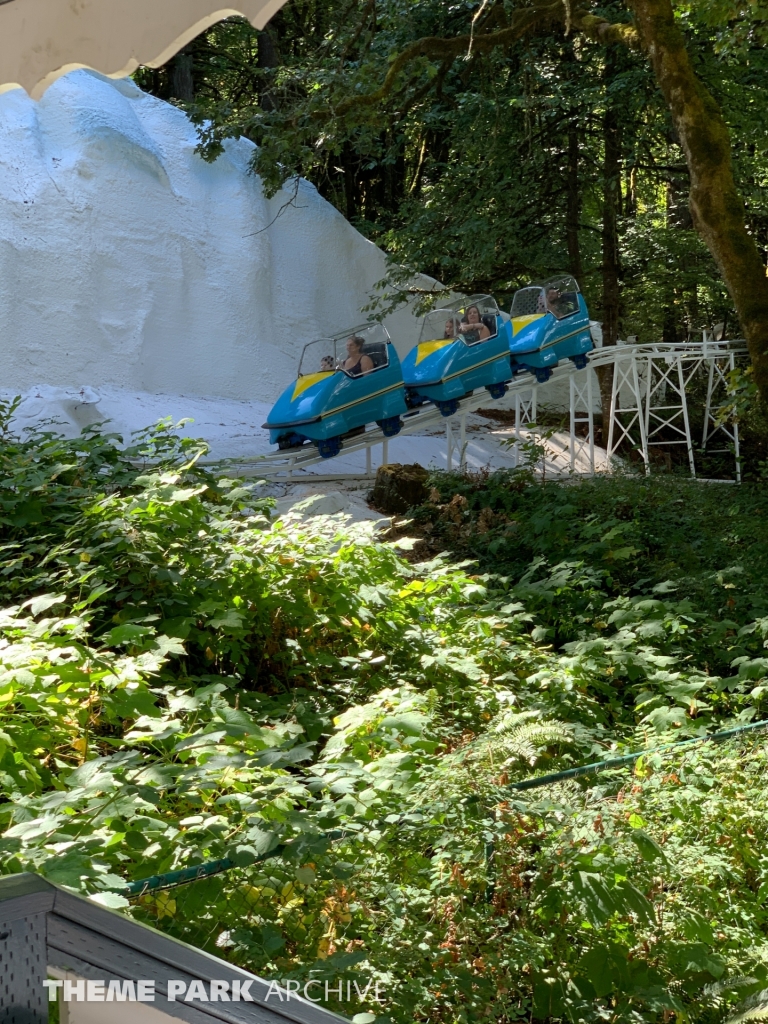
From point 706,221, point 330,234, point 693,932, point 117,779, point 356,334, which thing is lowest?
point 693,932

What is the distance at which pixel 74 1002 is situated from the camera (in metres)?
0.97

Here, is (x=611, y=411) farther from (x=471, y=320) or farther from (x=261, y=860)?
(x=261, y=860)

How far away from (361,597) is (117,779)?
2672 mm

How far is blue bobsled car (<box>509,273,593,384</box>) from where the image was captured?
1565 cm

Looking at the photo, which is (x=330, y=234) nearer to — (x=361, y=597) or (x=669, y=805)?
(x=361, y=597)

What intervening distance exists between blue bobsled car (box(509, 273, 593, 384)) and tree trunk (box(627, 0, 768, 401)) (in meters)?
5.00

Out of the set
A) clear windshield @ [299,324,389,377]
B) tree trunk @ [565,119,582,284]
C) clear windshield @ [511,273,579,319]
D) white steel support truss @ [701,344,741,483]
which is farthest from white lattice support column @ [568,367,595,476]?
clear windshield @ [299,324,389,377]

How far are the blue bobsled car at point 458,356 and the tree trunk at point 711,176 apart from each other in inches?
172

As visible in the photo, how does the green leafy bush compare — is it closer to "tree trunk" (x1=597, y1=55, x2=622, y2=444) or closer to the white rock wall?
the white rock wall

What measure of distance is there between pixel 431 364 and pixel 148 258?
19.9 feet

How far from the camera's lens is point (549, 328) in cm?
1568

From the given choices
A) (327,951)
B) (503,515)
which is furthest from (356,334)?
(327,951)

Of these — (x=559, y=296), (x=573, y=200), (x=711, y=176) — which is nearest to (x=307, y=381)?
(x=559, y=296)

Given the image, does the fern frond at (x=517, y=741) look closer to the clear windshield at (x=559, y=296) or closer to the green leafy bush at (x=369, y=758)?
the green leafy bush at (x=369, y=758)
